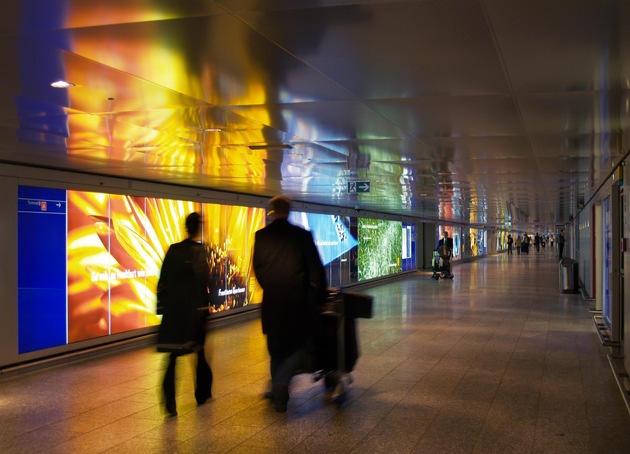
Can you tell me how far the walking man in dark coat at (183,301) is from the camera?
5.35 meters

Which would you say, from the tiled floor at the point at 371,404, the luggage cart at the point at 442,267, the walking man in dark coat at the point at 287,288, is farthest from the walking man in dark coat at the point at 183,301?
the luggage cart at the point at 442,267

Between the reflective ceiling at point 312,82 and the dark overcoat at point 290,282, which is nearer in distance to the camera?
the reflective ceiling at point 312,82

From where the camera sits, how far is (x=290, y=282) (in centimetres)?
525

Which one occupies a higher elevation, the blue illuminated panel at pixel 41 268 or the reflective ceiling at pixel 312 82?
the reflective ceiling at pixel 312 82

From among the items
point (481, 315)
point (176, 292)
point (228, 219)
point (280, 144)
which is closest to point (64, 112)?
point (176, 292)

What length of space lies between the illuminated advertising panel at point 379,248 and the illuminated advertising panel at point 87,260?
432 inches

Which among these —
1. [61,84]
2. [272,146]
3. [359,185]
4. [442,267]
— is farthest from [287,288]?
[442,267]

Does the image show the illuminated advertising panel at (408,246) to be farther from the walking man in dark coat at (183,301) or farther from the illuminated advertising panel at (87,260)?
the walking man in dark coat at (183,301)

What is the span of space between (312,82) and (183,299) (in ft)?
7.19

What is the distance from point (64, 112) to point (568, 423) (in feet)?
16.9

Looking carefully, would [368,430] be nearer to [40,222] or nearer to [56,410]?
[56,410]

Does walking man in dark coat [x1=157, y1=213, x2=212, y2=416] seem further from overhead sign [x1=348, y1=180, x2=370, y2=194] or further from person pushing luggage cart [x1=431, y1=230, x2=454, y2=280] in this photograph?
person pushing luggage cart [x1=431, y1=230, x2=454, y2=280]

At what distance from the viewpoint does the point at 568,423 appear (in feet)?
17.8

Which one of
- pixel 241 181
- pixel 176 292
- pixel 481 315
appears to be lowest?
pixel 481 315
